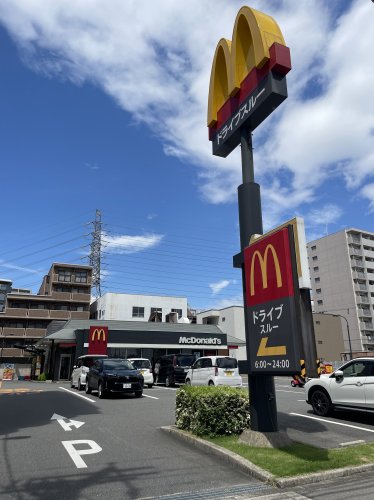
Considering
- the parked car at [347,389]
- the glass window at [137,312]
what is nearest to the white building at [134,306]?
the glass window at [137,312]

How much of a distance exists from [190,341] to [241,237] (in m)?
29.5

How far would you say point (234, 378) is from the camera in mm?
17547

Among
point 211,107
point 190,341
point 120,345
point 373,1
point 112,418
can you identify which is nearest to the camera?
point 373,1

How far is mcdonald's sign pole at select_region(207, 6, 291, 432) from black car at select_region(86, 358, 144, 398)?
1028cm

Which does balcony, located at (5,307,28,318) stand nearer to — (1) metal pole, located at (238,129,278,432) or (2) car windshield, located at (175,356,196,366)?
(2) car windshield, located at (175,356,196,366)

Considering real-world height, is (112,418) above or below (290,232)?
below

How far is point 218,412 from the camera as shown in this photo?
7.52 metres

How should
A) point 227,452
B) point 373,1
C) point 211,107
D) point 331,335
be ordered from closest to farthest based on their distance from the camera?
1. point 373,1
2. point 227,452
3. point 211,107
4. point 331,335

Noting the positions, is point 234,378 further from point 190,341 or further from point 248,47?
point 190,341

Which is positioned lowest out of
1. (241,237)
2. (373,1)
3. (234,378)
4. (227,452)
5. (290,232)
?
(227,452)

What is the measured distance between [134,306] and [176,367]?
3960 centimetres

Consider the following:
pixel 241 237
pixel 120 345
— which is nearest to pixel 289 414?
A: pixel 241 237

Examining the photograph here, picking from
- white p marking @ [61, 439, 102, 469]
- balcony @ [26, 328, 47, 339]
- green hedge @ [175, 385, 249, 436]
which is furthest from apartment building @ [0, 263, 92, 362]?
green hedge @ [175, 385, 249, 436]

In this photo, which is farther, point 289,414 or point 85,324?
point 85,324
